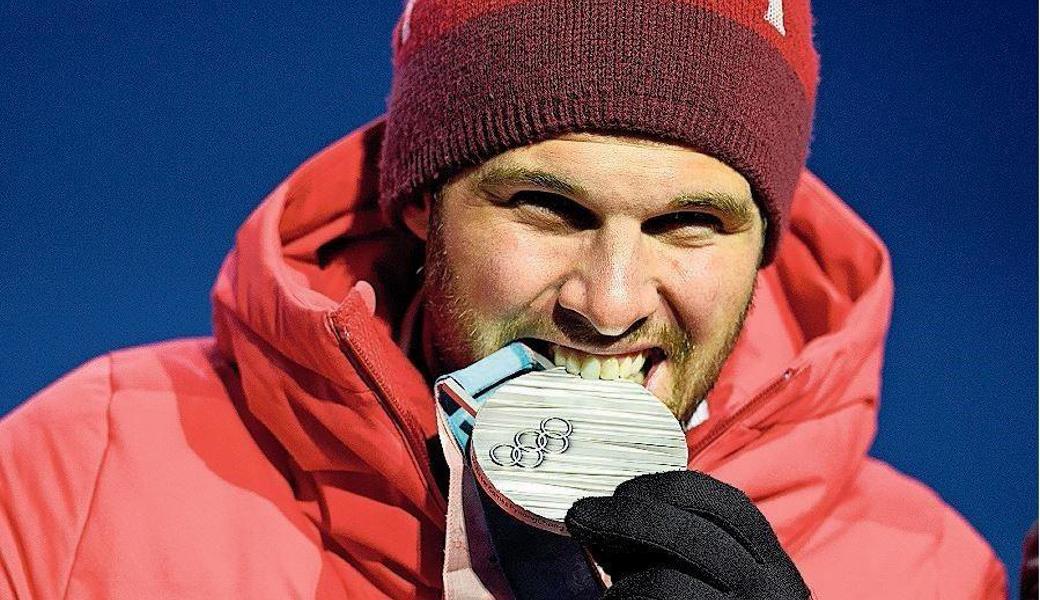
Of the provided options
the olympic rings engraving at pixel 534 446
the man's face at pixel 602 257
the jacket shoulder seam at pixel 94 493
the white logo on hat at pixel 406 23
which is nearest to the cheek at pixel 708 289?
the man's face at pixel 602 257

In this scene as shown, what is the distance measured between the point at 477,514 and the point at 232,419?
0.34m

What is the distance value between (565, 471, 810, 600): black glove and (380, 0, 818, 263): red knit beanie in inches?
14.4

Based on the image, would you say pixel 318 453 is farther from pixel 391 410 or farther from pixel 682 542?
pixel 682 542

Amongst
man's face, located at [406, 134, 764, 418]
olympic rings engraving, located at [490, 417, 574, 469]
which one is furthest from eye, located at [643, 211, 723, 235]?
olympic rings engraving, located at [490, 417, 574, 469]

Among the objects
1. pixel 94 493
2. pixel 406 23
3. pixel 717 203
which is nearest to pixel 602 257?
pixel 717 203

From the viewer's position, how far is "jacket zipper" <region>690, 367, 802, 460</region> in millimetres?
1211

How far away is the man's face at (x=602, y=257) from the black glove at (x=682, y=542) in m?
0.23

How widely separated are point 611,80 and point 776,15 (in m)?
0.21

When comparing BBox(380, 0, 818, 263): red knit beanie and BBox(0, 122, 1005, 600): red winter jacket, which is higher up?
BBox(380, 0, 818, 263): red knit beanie

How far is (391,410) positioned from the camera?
44.3 inches

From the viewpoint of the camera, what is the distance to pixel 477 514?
1.10 meters

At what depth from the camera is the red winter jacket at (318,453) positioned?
114 cm

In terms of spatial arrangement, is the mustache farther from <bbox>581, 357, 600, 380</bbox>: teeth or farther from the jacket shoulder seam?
the jacket shoulder seam

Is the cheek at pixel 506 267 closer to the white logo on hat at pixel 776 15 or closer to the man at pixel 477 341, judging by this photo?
the man at pixel 477 341
